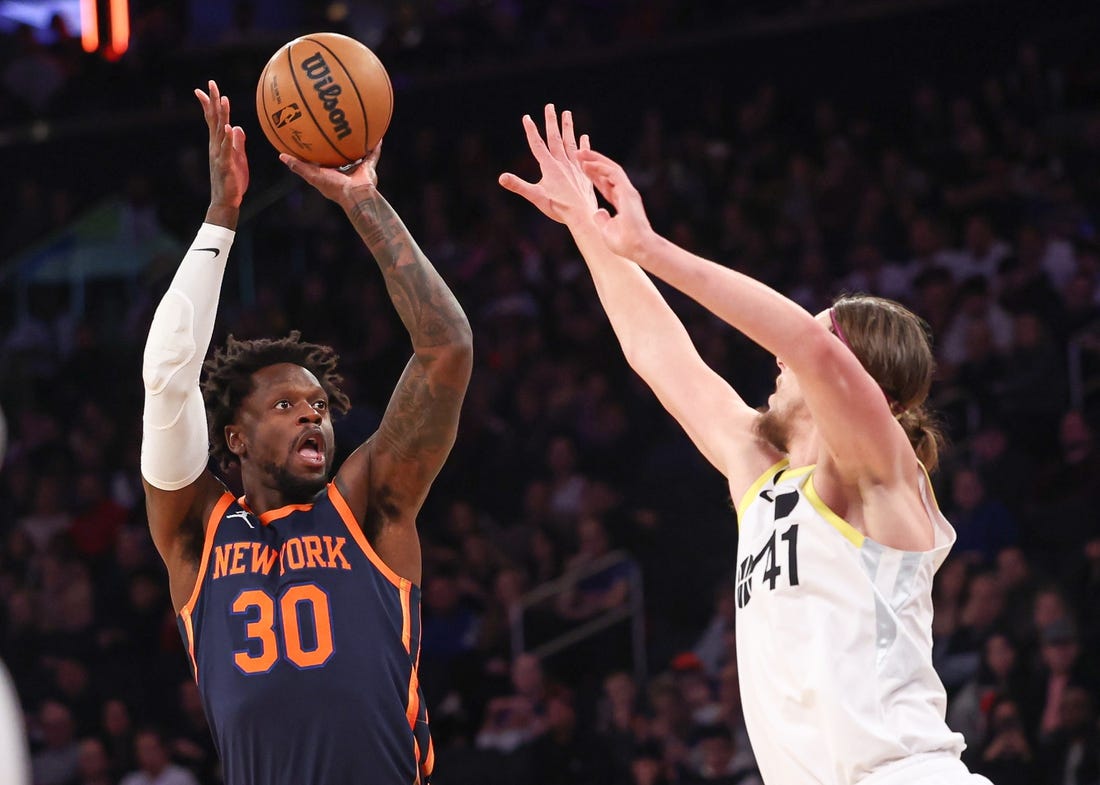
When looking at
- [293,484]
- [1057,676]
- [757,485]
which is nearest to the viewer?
[757,485]

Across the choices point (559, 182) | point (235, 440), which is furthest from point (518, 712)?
point (559, 182)

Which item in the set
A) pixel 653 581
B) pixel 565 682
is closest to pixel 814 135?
pixel 653 581

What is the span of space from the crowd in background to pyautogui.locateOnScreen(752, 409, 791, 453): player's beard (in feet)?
13.5

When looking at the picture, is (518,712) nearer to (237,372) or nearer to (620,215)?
(237,372)

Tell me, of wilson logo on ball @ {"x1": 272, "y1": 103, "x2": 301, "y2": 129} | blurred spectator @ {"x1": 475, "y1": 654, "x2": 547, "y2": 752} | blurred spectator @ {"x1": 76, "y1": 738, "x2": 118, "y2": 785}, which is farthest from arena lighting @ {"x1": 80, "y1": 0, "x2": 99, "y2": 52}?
wilson logo on ball @ {"x1": 272, "y1": 103, "x2": 301, "y2": 129}

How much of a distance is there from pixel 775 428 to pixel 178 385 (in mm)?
1425

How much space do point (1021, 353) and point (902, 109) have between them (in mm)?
3289

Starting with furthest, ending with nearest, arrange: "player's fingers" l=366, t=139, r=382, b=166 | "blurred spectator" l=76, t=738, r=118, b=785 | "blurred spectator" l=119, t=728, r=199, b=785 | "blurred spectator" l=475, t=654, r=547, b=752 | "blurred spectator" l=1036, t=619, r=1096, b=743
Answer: "blurred spectator" l=76, t=738, r=118, b=785
"blurred spectator" l=119, t=728, r=199, b=785
"blurred spectator" l=475, t=654, r=547, b=752
"blurred spectator" l=1036, t=619, r=1096, b=743
"player's fingers" l=366, t=139, r=382, b=166

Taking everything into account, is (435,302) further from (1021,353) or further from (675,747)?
(1021,353)

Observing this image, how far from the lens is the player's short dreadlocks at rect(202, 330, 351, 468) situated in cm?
397

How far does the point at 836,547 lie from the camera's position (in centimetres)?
305

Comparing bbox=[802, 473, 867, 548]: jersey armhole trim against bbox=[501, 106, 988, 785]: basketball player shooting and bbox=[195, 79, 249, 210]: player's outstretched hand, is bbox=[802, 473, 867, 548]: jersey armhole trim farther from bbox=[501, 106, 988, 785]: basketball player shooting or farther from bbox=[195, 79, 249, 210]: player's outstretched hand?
bbox=[195, 79, 249, 210]: player's outstretched hand

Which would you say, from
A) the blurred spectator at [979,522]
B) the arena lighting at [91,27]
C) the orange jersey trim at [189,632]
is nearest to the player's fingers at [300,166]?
the orange jersey trim at [189,632]

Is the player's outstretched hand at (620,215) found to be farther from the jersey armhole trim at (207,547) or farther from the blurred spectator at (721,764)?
the blurred spectator at (721,764)
